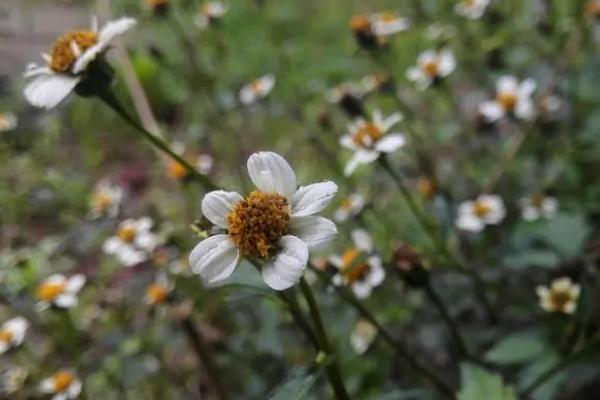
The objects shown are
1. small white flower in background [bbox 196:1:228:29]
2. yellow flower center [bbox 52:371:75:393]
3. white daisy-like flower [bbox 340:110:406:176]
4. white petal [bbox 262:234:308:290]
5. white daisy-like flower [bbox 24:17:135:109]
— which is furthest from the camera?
small white flower in background [bbox 196:1:228:29]

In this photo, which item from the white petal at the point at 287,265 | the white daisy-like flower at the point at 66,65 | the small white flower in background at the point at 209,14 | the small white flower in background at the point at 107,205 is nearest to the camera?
the white petal at the point at 287,265

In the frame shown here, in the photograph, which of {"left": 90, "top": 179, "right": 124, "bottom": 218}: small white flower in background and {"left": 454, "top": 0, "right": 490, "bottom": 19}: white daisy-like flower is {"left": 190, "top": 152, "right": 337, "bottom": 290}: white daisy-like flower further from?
{"left": 454, "top": 0, "right": 490, "bottom": 19}: white daisy-like flower

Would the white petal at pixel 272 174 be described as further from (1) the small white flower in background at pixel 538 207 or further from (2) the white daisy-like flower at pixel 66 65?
(1) the small white flower in background at pixel 538 207

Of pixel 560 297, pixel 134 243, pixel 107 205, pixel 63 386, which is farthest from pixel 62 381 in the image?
pixel 560 297

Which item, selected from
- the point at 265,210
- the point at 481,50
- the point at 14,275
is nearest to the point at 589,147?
the point at 481,50

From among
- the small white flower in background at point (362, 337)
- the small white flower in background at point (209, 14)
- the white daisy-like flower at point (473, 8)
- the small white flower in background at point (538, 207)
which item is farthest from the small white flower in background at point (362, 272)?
the small white flower in background at point (209, 14)

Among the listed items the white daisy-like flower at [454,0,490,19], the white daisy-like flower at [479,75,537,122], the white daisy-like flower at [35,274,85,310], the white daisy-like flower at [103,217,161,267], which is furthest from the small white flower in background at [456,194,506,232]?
the white daisy-like flower at [35,274,85,310]

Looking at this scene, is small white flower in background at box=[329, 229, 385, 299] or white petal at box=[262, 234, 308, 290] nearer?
white petal at box=[262, 234, 308, 290]
